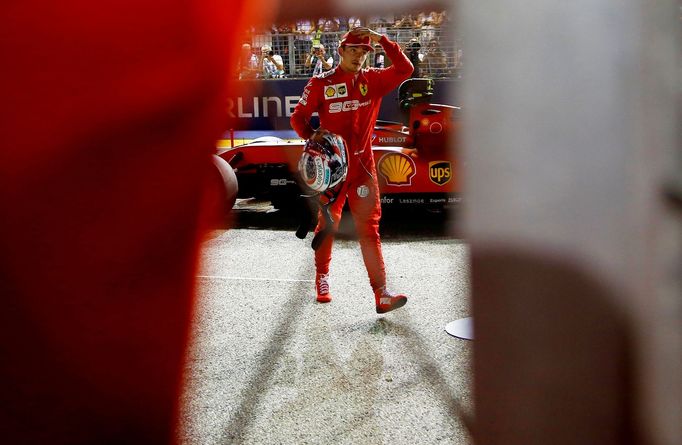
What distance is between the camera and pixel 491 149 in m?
0.58

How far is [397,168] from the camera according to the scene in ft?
21.4

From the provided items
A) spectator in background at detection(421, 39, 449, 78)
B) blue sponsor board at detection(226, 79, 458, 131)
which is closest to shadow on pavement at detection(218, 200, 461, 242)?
blue sponsor board at detection(226, 79, 458, 131)

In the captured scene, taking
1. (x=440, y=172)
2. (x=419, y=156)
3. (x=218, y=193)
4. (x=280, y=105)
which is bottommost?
(x=440, y=172)

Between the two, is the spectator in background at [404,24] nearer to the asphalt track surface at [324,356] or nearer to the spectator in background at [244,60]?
the spectator in background at [244,60]

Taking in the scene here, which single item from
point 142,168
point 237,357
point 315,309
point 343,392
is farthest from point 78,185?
point 315,309

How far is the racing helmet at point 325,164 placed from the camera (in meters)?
3.78

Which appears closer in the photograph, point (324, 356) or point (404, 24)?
point (404, 24)

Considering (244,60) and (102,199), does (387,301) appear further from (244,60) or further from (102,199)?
(102,199)

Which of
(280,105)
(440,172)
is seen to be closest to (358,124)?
(440,172)

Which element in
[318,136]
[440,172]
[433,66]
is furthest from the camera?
[433,66]

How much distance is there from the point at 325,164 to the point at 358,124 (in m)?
0.51

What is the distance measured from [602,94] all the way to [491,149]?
11cm

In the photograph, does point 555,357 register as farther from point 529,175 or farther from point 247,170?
point 247,170

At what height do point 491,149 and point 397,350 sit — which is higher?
point 491,149
